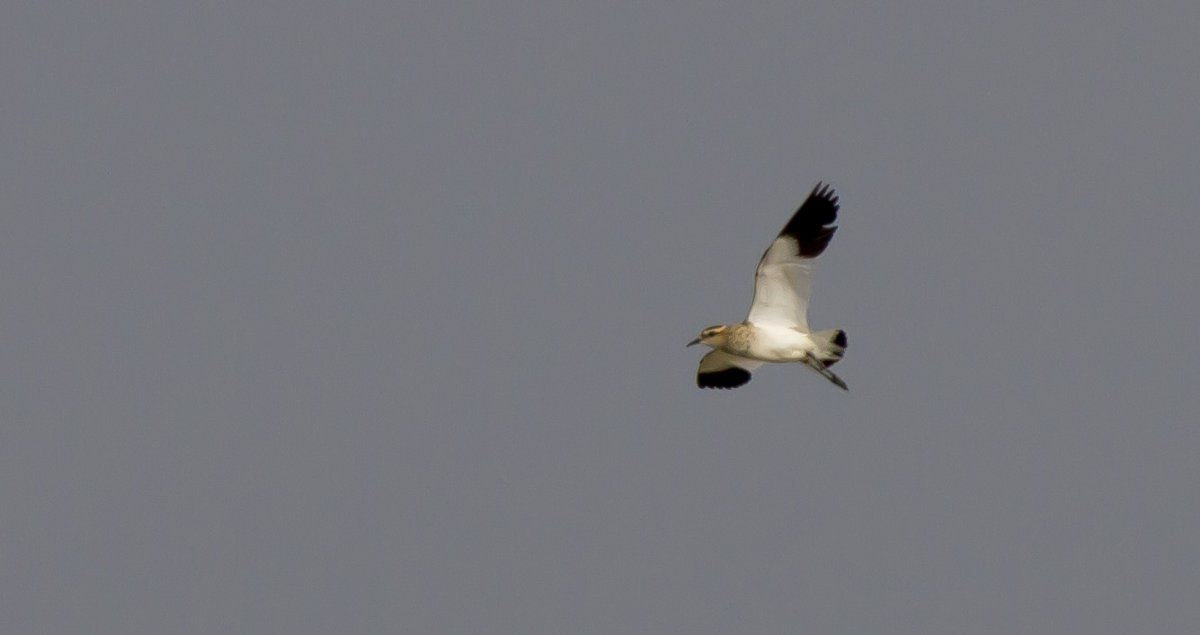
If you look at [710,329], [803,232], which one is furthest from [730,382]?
[803,232]

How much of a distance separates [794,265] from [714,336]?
154cm

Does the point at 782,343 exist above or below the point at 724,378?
below

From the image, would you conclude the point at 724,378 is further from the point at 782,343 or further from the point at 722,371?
the point at 782,343

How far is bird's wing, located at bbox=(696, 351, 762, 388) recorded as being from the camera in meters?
21.8

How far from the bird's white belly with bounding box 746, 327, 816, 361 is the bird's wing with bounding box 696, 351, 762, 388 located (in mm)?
1541

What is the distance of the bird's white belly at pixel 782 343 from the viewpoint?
65.0 ft

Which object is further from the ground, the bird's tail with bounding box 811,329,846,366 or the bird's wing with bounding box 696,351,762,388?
the bird's wing with bounding box 696,351,762,388

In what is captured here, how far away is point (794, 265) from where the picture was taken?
1944 cm

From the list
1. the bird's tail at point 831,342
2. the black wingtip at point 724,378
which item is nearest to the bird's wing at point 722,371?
the black wingtip at point 724,378

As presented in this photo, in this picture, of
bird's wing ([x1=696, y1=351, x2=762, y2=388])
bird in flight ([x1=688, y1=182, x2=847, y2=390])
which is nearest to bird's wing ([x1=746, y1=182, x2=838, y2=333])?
bird in flight ([x1=688, y1=182, x2=847, y2=390])

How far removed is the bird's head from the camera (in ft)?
66.6

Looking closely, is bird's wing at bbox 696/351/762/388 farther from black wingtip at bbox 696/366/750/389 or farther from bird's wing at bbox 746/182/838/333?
bird's wing at bbox 746/182/838/333

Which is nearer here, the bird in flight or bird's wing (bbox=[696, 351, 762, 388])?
the bird in flight

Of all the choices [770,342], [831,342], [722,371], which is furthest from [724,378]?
[831,342]
